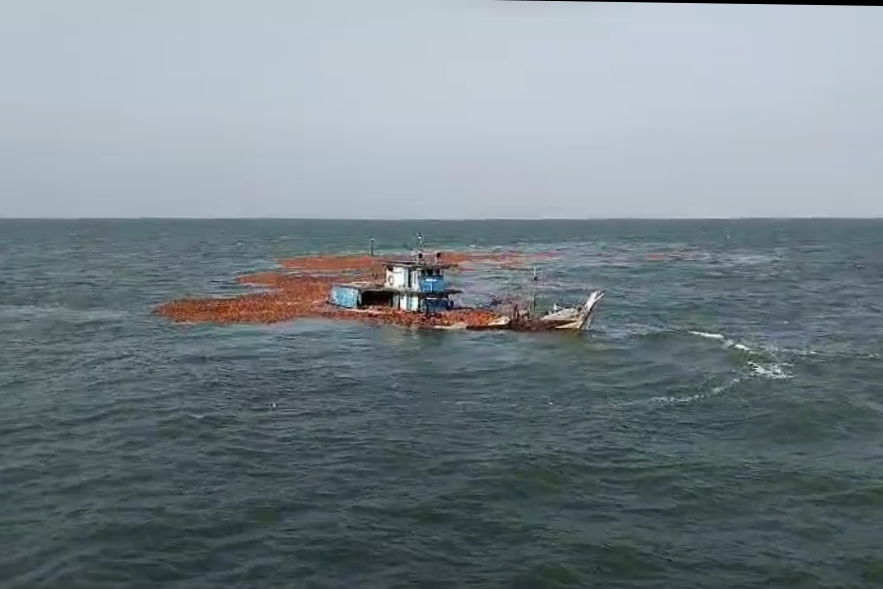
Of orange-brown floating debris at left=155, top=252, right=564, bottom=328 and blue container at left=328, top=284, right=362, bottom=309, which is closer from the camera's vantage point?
orange-brown floating debris at left=155, top=252, right=564, bottom=328

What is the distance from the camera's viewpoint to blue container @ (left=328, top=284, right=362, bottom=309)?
51844 millimetres

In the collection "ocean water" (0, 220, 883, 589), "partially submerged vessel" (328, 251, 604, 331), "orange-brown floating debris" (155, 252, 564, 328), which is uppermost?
"partially submerged vessel" (328, 251, 604, 331)

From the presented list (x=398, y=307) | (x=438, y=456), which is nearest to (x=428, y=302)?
(x=398, y=307)

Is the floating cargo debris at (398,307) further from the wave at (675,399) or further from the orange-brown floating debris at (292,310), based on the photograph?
the wave at (675,399)

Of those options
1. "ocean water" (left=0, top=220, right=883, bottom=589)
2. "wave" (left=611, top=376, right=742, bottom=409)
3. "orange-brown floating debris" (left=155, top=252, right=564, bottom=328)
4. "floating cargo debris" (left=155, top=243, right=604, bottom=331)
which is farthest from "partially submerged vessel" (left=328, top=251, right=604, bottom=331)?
"wave" (left=611, top=376, right=742, bottom=409)

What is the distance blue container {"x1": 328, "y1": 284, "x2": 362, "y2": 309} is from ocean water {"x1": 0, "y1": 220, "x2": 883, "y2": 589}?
3.89 m

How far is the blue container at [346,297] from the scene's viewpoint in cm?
5184

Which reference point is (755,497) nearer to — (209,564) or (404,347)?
(209,564)

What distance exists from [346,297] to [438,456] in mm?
29083

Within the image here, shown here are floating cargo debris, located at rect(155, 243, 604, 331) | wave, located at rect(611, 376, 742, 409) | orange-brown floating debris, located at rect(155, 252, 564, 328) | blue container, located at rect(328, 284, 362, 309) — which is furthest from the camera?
blue container, located at rect(328, 284, 362, 309)

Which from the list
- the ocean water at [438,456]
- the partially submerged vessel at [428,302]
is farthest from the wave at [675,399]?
the partially submerged vessel at [428,302]

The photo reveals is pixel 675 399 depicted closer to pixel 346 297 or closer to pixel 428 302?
pixel 428 302

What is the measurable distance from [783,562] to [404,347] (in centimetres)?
2557

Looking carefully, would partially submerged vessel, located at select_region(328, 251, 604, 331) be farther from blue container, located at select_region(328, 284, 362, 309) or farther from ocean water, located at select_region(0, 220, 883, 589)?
ocean water, located at select_region(0, 220, 883, 589)
